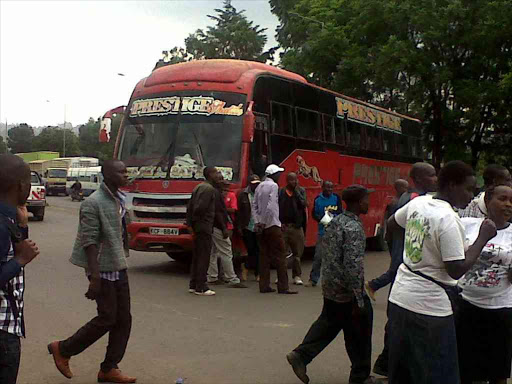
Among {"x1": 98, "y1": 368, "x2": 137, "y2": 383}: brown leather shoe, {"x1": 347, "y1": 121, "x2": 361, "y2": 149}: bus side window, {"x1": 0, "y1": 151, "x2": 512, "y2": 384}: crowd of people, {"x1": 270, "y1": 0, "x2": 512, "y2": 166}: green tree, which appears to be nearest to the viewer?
{"x1": 0, "y1": 151, "x2": 512, "y2": 384}: crowd of people

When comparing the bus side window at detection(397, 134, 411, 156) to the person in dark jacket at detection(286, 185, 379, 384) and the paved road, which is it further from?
the person in dark jacket at detection(286, 185, 379, 384)

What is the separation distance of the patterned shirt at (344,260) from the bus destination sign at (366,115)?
9433mm

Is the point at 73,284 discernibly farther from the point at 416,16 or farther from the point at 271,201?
the point at 416,16

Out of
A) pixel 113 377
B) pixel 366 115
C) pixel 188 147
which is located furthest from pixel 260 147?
pixel 113 377

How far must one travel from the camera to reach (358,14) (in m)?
26.4

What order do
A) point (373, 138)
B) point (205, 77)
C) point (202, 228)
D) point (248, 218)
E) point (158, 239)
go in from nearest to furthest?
point (202, 228) → point (248, 218) → point (158, 239) → point (205, 77) → point (373, 138)

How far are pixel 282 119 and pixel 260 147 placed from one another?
110 centimetres

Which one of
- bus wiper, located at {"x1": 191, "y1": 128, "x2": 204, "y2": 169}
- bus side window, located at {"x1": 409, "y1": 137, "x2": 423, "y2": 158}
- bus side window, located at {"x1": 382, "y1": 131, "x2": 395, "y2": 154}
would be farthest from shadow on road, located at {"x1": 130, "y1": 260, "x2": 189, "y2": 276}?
bus side window, located at {"x1": 409, "y1": 137, "x2": 423, "y2": 158}

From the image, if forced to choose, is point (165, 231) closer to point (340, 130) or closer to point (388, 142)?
point (340, 130)

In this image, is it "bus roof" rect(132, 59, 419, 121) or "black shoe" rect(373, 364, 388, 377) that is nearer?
"black shoe" rect(373, 364, 388, 377)

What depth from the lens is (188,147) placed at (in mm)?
11273

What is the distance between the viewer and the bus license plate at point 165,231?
35.8 feet

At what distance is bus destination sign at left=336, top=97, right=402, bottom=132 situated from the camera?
48.5ft

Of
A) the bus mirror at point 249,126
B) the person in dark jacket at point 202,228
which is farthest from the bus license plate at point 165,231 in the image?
the bus mirror at point 249,126
